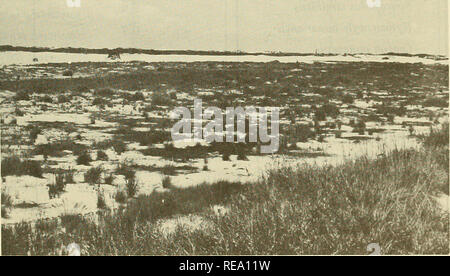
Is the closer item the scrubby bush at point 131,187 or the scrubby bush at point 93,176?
the scrubby bush at point 131,187

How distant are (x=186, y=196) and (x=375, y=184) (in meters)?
3.32

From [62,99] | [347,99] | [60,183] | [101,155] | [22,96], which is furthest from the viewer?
[347,99]

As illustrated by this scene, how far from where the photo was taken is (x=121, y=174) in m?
9.88

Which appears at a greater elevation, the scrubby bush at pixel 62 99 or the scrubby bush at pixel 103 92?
the scrubby bush at pixel 103 92

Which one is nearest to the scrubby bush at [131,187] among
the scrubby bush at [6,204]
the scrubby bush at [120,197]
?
the scrubby bush at [120,197]

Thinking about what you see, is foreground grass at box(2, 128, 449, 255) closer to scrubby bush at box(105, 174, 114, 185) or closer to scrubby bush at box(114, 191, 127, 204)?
scrubby bush at box(114, 191, 127, 204)

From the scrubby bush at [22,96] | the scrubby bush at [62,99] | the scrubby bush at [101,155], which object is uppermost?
the scrubby bush at [22,96]

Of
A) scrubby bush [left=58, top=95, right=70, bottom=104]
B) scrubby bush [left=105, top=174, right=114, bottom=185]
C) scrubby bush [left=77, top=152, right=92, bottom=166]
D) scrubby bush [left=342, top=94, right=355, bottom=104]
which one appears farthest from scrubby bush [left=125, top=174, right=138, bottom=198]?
scrubby bush [left=342, top=94, right=355, bottom=104]

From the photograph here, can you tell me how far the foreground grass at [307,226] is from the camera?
15.6 feet

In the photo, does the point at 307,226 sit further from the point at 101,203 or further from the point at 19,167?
the point at 19,167

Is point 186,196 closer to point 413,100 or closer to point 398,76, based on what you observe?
point 413,100

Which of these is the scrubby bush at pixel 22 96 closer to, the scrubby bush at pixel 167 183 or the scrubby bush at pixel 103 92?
the scrubby bush at pixel 103 92

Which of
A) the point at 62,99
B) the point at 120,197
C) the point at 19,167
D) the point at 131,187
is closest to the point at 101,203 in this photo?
the point at 120,197

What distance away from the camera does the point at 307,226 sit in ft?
16.0
